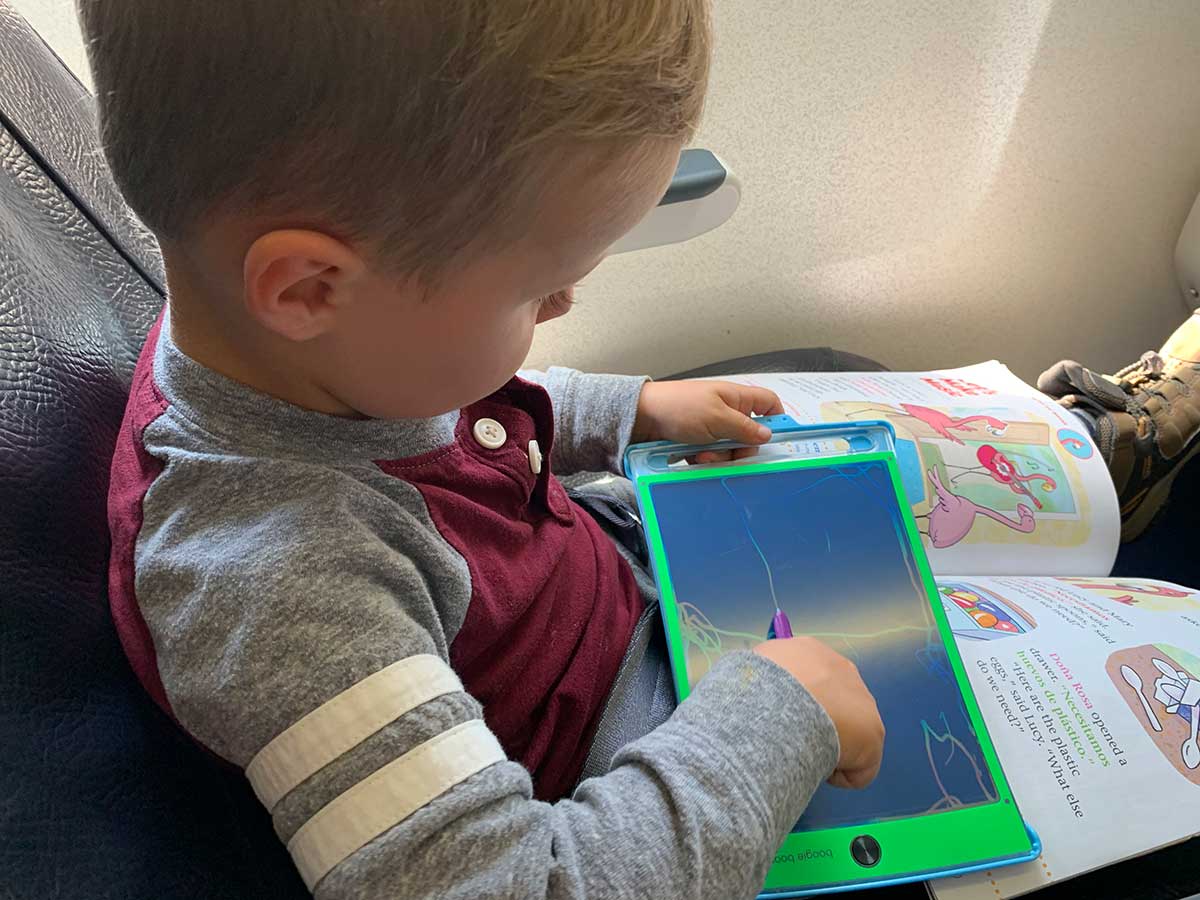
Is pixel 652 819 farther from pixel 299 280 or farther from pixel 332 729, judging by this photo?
pixel 299 280

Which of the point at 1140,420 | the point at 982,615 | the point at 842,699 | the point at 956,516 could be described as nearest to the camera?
the point at 842,699

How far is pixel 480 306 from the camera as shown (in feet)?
1.24

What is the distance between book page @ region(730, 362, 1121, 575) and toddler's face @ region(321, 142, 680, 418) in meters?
0.39

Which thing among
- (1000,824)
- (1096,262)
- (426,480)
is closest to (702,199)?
(426,480)

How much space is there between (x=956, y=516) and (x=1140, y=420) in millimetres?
248

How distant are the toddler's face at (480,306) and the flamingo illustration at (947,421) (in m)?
0.45

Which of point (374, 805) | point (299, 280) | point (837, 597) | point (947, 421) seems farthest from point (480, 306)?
point (947, 421)

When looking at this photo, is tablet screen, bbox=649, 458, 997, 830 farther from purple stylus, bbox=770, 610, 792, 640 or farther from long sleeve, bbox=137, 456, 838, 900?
long sleeve, bbox=137, 456, 838, 900

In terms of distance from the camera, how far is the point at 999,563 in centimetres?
71

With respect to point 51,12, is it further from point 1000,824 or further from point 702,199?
point 1000,824

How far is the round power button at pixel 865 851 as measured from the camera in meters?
0.48

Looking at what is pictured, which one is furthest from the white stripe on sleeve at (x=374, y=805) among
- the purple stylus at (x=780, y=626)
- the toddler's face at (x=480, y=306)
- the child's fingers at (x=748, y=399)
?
the child's fingers at (x=748, y=399)

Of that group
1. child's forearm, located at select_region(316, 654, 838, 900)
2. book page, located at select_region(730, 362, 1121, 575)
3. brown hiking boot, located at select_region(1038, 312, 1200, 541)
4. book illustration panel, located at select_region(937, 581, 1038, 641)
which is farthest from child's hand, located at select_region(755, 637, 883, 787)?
brown hiking boot, located at select_region(1038, 312, 1200, 541)

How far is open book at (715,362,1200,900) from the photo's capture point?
0.51 meters
